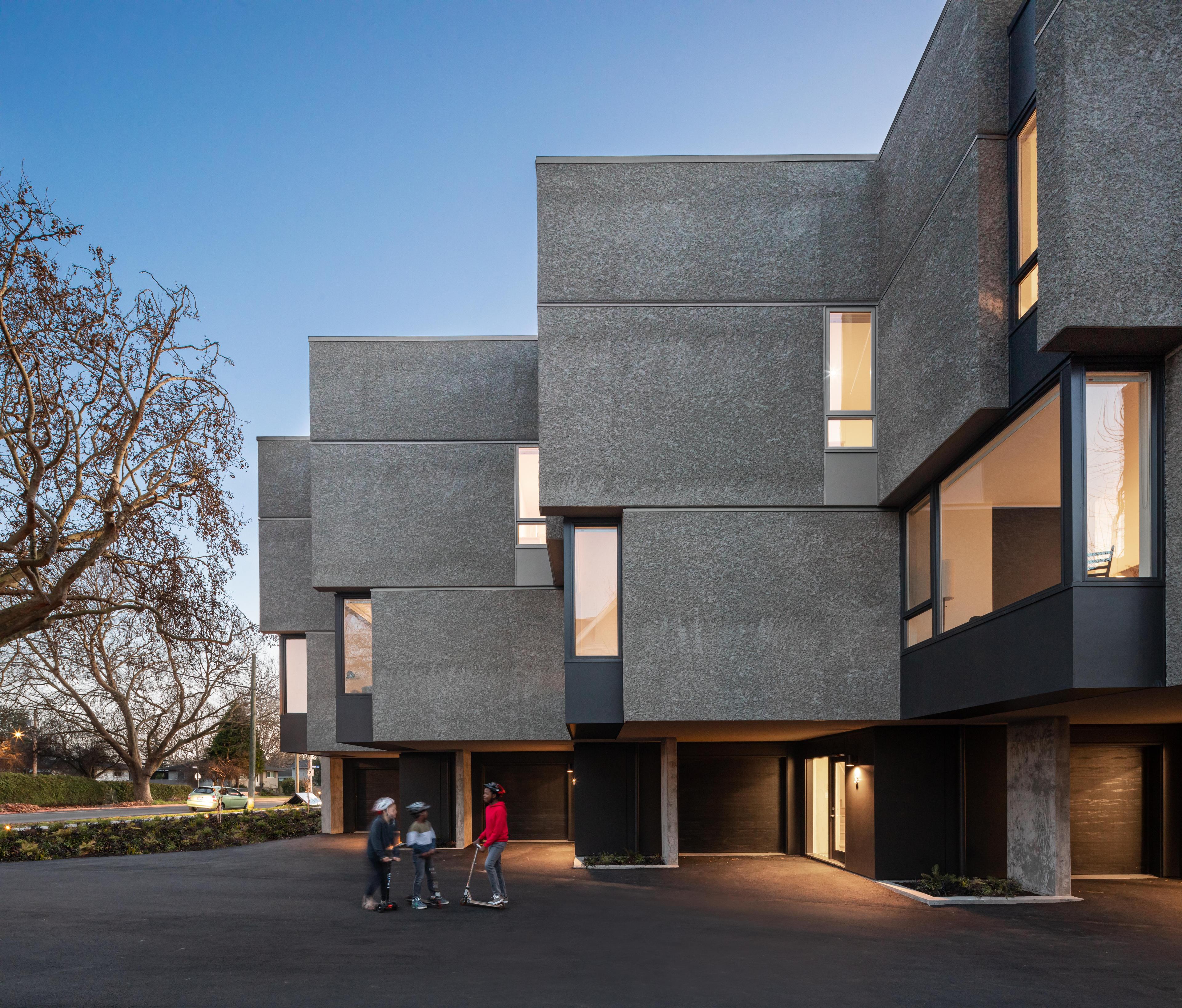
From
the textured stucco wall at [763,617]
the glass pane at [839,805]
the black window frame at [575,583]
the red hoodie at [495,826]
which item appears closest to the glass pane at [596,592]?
the black window frame at [575,583]

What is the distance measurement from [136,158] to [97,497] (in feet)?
57.8

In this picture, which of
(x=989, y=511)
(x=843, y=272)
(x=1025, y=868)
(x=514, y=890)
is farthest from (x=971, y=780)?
(x=843, y=272)

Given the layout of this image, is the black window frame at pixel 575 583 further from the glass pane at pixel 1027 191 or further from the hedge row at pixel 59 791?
the hedge row at pixel 59 791

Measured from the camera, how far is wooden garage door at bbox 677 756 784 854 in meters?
17.6

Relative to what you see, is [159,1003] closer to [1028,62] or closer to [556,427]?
[556,427]

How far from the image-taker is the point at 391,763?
23.5 meters

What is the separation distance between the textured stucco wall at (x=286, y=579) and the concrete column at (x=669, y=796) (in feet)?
34.5

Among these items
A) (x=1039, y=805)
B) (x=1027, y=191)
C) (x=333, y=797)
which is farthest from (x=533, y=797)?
(x=1027, y=191)

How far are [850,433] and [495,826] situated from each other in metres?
6.77

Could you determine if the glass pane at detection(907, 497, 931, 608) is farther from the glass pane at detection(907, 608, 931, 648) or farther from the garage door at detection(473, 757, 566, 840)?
the garage door at detection(473, 757, 566, 840)

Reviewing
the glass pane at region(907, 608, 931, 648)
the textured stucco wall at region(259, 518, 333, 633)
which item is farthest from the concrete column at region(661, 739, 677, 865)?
the textured stucco wall at region(259, 518, 333, 633)

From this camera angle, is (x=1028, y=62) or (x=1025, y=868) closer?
(x=1028, y=62)

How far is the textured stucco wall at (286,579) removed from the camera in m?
22.3

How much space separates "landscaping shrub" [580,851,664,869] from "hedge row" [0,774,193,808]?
116ft
